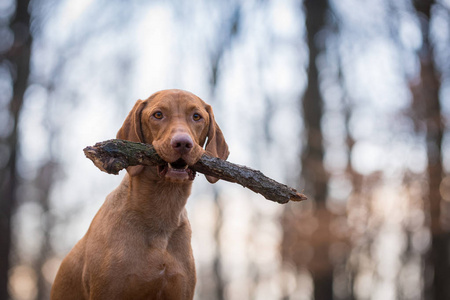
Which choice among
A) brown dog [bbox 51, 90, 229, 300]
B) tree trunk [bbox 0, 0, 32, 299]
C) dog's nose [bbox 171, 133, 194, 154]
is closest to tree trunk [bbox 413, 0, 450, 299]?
brown dog [bbox 51, 90, 229, 300]

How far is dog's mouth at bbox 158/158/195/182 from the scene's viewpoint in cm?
409

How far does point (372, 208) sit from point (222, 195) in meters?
6.81

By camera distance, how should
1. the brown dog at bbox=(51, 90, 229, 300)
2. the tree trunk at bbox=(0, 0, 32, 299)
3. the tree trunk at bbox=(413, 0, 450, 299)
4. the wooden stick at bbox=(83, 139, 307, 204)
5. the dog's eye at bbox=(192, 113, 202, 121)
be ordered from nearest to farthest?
the wooden stick at bbox=(83, 139, 307, 204) < the brown dog at bbox=(51, 90, 229, 300) < the dog's eye at bbox=(192, 113, 202, 121) < the tree trunk at bbox=(413, 0, 450, 299) < the tree trunk at bbox=(0, 0, 32, 299)

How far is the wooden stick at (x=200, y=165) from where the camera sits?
3.72 metres

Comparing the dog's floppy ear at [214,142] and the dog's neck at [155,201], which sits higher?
the dog's floppy ear at [214,142]

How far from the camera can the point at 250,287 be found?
85.0 feet

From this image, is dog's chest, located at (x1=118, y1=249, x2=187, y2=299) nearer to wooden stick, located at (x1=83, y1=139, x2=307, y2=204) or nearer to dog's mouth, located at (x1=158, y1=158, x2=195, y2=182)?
dog's mouth, located at (x1=158, y1=158, x2=195, y2=182)

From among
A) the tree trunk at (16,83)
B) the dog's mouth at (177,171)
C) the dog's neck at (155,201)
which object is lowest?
the dog's neck at (155,201)

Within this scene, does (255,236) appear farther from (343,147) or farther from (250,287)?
(343,147)

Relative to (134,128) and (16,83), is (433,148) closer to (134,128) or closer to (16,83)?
(134,128)

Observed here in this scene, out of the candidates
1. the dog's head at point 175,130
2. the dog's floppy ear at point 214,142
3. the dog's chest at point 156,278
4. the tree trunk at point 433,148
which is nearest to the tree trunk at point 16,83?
the dog's head at point 175,130

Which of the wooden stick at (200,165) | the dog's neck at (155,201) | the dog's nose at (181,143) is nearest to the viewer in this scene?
the wooden stick at (200,165)

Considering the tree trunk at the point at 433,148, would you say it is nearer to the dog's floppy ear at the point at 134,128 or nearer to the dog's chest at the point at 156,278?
the dog's chest at the point at 156,278

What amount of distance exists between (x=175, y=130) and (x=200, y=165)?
386 millimetres
